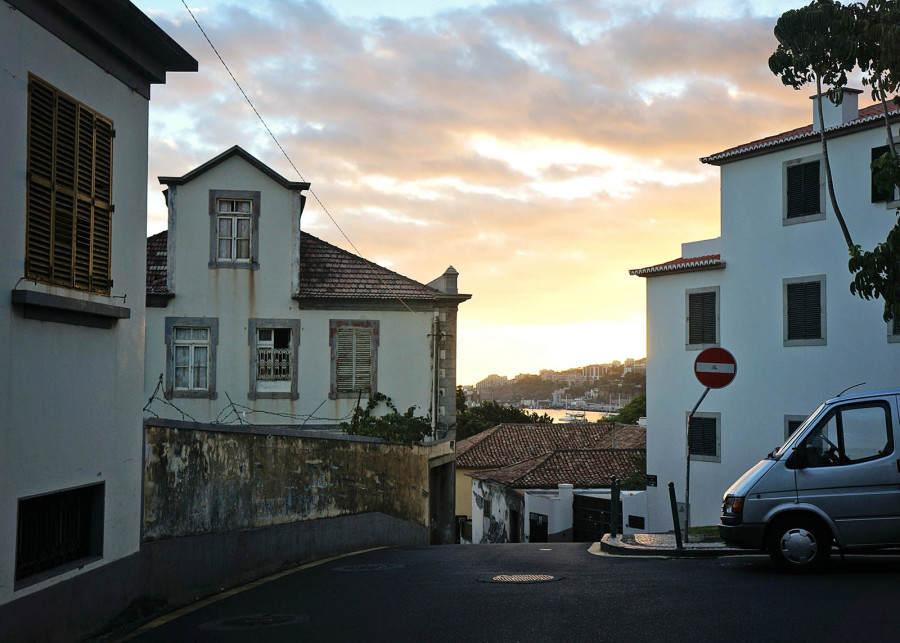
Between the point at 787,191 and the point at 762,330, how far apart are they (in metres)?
4.21

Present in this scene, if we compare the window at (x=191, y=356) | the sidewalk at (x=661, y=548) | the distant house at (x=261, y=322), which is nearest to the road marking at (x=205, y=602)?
the sidewalk at (x=661, y=548)

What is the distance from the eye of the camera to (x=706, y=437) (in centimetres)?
3183

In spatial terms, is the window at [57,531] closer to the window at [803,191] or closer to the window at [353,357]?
the window at [353,357]

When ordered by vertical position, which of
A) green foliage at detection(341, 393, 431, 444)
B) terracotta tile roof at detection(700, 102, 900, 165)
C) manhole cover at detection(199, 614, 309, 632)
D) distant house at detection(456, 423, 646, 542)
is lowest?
distant house at detection(456, 423, 646, 542)

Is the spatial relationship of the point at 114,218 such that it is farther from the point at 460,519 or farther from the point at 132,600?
the point at 460,519

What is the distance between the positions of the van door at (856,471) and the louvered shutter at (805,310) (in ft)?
58.3

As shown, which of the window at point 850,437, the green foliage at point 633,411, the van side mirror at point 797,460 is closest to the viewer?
the window at point 850,437

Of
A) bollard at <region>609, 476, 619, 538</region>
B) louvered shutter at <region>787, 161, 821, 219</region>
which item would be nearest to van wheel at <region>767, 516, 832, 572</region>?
bollard at <region>609, 476, 619, 538</region>

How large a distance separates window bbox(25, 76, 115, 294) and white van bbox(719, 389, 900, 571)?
776 centimetres

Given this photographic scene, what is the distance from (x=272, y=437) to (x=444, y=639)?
5581mm

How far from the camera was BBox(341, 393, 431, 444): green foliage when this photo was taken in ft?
83.0

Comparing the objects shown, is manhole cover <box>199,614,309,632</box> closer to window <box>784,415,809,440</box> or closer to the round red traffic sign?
the round red traffic sign

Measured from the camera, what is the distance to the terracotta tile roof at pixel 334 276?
2814 centimetres

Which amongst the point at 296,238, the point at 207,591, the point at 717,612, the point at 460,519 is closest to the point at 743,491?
the point at 717,612
